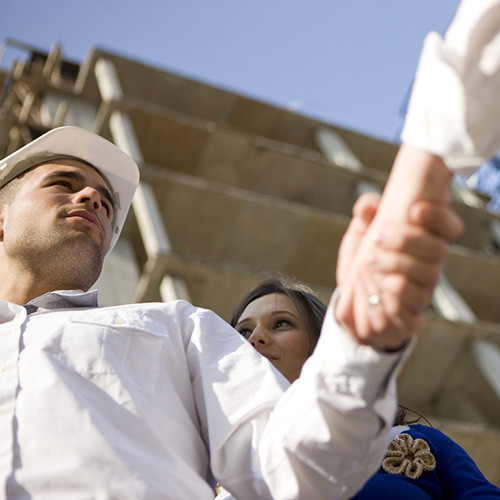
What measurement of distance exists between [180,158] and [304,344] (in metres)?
11.2

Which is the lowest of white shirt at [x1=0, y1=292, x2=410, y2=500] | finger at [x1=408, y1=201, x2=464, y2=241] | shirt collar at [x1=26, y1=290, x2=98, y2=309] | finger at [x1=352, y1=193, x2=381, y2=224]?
shirt collar at [x1=26, y1=290, x2=98, y2=309]

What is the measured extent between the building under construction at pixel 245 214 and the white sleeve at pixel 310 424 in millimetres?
7622

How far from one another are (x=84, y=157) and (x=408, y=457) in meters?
2.02

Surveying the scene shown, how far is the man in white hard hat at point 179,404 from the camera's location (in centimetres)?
181

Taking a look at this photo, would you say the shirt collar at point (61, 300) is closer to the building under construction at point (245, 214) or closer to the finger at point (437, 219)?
the finger at point (437, 219)

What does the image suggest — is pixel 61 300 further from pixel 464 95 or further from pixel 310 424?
pixel 464 95

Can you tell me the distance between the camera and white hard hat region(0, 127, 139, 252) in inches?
151

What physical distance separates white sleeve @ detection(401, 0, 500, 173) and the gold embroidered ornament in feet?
4.67

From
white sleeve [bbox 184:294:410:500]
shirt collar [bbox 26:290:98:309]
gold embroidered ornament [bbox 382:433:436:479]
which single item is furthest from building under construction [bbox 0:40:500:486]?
white sleeve [bbox 184:294:410:500]

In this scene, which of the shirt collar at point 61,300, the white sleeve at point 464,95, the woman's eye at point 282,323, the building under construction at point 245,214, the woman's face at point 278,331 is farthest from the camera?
the building under construction at point 245,214

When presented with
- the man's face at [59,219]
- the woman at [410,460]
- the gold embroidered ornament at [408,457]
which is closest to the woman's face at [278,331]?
the woman at [410,460]

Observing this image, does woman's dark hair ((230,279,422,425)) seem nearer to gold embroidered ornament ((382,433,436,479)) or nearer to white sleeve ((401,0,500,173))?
gold embroidered ornament ((382,433,436,479))

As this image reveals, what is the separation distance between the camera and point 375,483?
8.58ft

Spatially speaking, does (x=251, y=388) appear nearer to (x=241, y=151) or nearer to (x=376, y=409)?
(x=376, y=409)
